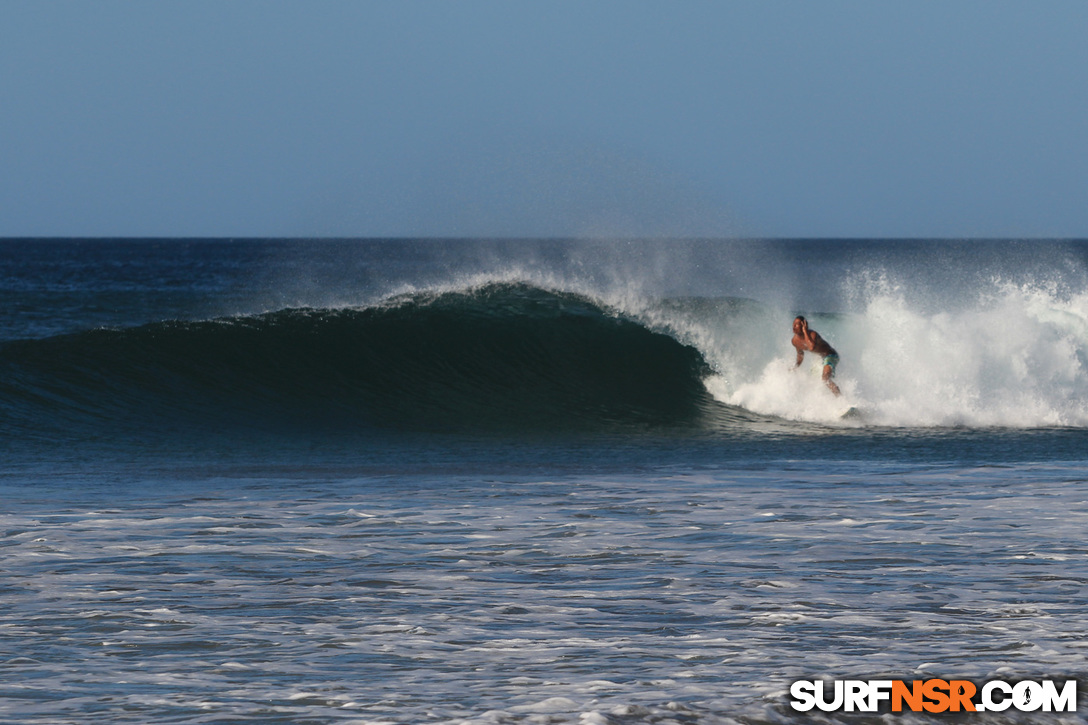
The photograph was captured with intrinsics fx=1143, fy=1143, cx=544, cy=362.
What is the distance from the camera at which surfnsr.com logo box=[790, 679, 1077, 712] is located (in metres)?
3.99

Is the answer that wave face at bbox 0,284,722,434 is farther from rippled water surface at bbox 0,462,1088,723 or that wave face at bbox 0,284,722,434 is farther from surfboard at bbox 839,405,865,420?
rippled water surface at bbox 0,462,1088,723

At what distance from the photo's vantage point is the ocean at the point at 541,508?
171 inches

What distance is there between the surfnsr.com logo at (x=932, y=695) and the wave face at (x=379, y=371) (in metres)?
8.78

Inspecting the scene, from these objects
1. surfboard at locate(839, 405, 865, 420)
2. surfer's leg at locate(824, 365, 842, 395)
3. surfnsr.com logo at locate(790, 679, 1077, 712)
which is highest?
surfer's leg at locate(824, 365, 842, 395)

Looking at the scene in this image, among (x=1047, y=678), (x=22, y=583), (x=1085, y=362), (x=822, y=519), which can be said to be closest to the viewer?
(x=1047, y=678)

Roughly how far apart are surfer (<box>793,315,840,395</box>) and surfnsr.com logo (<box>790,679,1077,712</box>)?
9581 millimetres

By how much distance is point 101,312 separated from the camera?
33.3m

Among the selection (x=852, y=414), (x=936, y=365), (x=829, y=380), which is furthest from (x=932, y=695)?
(x=936, y=365)

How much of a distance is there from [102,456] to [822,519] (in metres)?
6.59

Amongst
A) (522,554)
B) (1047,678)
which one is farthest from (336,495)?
(1047,678)

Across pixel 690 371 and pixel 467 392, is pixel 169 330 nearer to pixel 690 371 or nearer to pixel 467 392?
pixel 467 392

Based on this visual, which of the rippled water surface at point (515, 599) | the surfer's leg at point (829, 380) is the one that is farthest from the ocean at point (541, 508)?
the surfer's leg at point (829, 380)

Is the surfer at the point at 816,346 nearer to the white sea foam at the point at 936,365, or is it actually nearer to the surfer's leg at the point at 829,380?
the surfer's leg at the point at 829,380

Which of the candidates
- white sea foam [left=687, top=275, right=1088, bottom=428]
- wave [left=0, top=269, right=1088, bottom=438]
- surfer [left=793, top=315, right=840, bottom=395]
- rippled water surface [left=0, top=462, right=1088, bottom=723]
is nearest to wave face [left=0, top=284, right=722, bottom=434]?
wave [left=0, top=269, right=1088, bottom=438]
